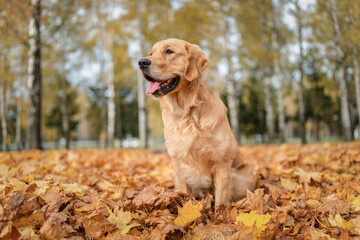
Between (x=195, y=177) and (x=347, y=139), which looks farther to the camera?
(x=347, y=139)

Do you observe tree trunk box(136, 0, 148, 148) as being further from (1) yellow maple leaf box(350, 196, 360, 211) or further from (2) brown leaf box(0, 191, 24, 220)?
(2) brown leaf box(0, 191, 24, 220)

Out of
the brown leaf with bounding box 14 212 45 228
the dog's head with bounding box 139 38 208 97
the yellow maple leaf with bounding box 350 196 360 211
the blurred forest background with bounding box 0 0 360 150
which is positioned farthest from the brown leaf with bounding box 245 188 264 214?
the blurred forest background with bounding box 0 0 360 150

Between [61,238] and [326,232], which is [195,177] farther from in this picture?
[61,238]

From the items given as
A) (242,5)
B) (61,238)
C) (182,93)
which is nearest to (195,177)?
(182,93)

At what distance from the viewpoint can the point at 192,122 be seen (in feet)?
7.91

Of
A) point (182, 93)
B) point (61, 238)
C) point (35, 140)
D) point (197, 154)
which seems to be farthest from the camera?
point (35, 140)

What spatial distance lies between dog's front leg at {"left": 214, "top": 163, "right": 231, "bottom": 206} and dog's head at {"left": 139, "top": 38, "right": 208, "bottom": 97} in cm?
82

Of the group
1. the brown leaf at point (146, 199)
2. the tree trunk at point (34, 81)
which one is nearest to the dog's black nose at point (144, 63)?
the brown leaf at point (146, 199)

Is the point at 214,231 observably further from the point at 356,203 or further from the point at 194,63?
the point at 194,63

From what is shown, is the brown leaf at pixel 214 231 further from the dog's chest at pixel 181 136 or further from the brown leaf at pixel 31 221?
the brown leaf at pixel 31 221

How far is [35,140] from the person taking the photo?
851 cm

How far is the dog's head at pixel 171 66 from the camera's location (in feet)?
7.88

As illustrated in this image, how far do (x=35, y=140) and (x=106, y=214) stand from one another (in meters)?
7.79

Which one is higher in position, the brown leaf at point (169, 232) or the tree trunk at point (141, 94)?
the tree trunk at point (141, 94)
